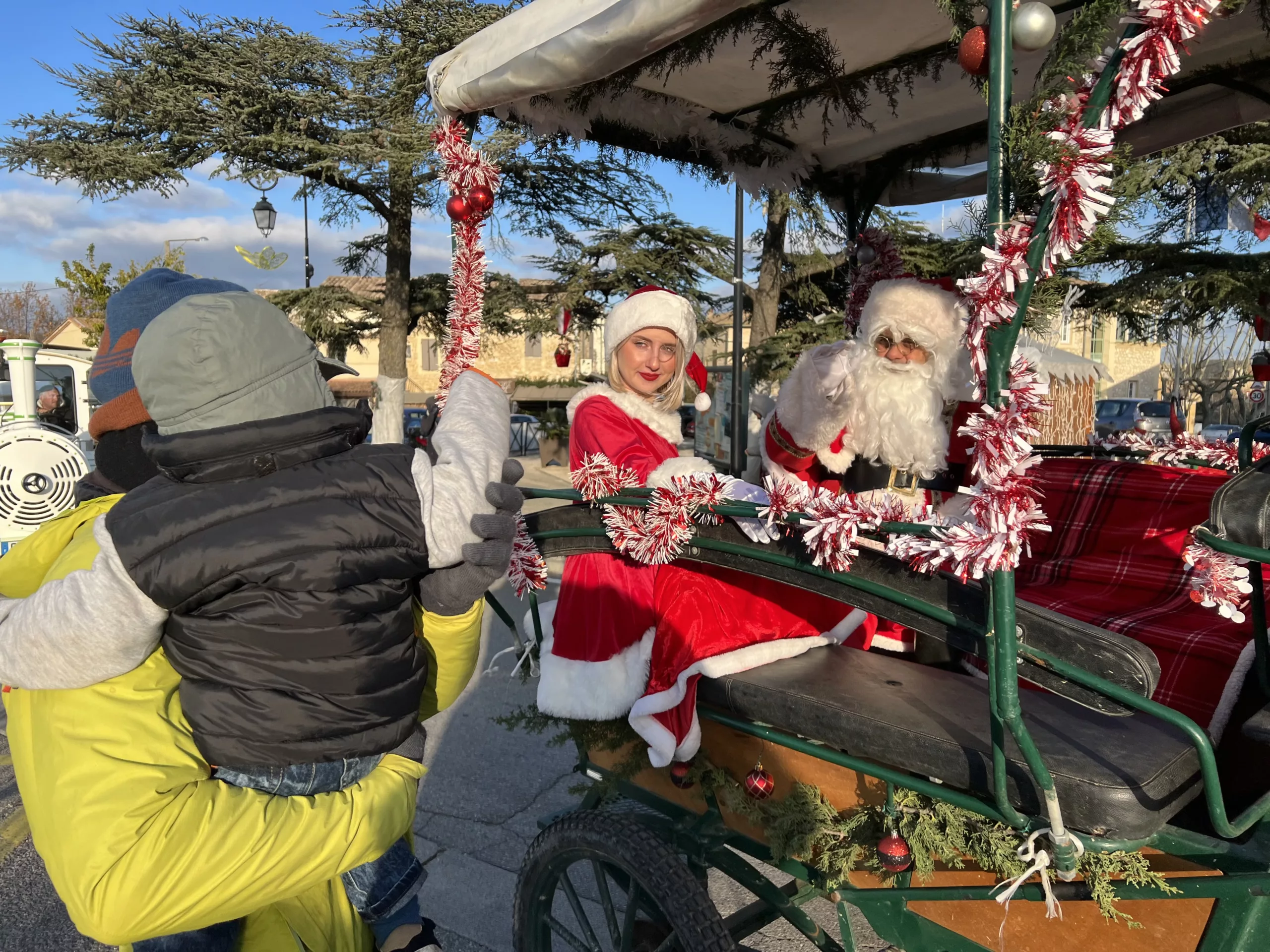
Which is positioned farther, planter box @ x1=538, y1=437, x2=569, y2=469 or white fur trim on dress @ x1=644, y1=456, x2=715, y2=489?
planter box @ x1=538, y1=437, x2=569, y2=469

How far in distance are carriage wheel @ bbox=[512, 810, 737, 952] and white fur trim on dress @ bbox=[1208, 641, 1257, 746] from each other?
1.17m

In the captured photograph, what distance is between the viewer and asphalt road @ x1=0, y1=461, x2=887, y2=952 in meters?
2.74

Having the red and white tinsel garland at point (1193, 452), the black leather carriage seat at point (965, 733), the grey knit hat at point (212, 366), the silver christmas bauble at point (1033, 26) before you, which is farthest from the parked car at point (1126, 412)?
the grey knit hat at point (212, 366)

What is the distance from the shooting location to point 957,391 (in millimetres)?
2793

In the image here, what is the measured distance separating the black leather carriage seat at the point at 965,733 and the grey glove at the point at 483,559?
2.30 feet

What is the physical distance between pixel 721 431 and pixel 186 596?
911 cm

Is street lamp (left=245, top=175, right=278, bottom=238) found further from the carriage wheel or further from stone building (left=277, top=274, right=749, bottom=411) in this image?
the carriage wheel

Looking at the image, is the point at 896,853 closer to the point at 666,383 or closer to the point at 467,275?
the point at 666,383

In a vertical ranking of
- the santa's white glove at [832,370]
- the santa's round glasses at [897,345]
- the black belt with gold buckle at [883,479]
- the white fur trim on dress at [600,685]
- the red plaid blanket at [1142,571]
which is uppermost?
the santa's round glasses at [897,345]

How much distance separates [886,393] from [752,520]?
46.1 inches

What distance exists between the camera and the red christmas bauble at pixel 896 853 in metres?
1.59

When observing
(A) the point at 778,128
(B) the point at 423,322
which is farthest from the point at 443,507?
Answer: (B) the point at 423,322

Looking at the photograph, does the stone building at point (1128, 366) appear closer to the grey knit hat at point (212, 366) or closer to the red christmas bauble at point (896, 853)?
the red christmas bauble at point (896, 853)

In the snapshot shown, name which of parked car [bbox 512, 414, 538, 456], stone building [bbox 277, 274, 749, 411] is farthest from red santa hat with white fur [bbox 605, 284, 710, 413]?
parked car [bbox 512, 414, 538, 456]
